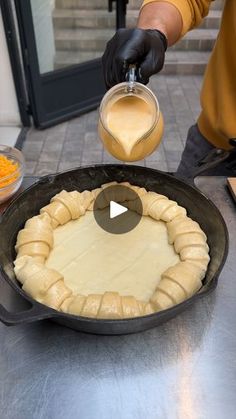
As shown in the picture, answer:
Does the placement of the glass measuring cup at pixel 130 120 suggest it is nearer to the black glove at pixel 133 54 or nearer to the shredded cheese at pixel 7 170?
the black glove at pixel 133 54

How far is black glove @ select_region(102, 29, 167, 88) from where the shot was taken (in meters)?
0.91

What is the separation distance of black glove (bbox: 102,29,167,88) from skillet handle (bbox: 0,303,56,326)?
1.97 feet

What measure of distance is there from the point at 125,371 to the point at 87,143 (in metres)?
2.50

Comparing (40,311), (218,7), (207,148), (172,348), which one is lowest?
(218,7)

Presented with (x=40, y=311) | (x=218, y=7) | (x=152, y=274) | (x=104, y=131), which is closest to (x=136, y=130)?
(x=104, y=131)

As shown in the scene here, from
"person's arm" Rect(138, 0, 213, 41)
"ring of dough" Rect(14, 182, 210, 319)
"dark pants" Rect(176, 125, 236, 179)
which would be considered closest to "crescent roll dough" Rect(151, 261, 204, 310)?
"ring of dough" Rect(14, 182, 210, 319)

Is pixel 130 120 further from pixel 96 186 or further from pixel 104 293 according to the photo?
pixel 104 293

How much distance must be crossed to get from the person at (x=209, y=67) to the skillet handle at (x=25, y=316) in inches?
22.6

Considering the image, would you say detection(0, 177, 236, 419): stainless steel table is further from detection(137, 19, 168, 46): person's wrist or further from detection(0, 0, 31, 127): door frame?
detection(0, 0, 31, 127): door frame

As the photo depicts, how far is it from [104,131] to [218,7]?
15.6 ft

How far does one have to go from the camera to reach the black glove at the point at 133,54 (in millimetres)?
910

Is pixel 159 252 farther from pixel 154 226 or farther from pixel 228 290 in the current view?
pixel 228 290

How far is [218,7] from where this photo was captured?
4773 millimetres

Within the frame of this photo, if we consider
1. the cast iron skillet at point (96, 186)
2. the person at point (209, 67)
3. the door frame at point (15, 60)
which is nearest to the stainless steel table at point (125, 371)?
the cast iron skillet at point (96, 186)
